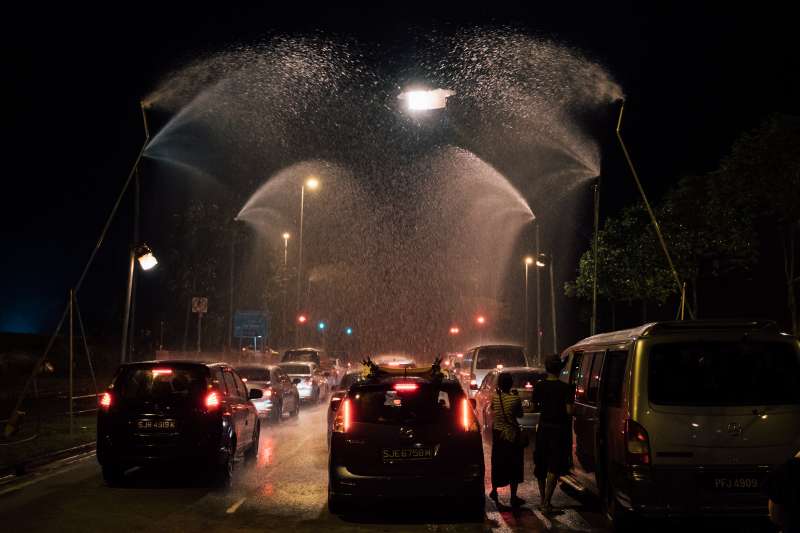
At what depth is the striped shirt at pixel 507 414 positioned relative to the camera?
10641mm

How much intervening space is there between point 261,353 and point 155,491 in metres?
35.7

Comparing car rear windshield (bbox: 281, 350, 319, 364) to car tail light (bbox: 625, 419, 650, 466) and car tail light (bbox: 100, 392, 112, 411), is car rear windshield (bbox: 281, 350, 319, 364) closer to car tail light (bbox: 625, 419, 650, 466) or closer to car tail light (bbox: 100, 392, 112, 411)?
car tail light (bbox: 100, 392, 112, 411)

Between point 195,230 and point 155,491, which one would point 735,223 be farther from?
point 195,230

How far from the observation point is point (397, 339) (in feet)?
349

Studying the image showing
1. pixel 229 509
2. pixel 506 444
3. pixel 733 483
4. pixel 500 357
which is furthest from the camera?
pixel 500 357

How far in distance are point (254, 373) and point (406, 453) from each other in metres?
12.8

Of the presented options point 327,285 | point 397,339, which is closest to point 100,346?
point 327,285

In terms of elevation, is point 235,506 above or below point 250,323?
below

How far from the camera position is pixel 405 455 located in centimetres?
941

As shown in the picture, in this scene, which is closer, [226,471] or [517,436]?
[517,436]

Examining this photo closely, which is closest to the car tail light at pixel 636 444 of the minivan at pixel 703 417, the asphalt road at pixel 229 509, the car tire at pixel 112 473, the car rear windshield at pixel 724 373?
the minivan at pixel 703 417

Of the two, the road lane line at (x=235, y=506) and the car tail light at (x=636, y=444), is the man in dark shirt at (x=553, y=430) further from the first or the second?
the road lane line at (x=235, y=506)

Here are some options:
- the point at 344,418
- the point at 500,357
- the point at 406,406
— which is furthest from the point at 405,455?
the point at 500,357

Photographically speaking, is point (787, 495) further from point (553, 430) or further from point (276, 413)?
point (276, 413)
